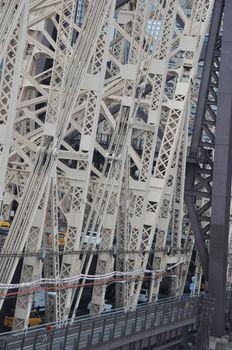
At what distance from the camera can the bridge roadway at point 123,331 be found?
25.8 meters

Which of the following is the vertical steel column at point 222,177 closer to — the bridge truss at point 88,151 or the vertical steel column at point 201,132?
the bridge truss at point 88,151

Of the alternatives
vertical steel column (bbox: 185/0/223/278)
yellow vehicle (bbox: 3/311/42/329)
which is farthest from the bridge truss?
yellow vehicle (bbox: 3/311/42/329)

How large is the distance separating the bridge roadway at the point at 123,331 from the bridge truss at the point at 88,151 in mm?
1838

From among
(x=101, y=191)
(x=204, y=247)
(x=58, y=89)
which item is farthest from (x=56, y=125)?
(x=204, y=247)

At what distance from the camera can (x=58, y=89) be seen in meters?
28.5

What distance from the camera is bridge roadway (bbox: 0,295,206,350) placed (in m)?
25.8

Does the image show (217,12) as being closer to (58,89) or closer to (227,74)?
(227,74)

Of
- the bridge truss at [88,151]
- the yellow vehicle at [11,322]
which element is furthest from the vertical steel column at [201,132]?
the yellow vehicle at [11,322]

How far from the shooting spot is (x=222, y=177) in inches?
1654

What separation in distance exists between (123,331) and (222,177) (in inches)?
536

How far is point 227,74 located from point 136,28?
8249 mm

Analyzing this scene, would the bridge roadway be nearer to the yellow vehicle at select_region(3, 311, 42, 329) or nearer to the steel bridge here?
the steel bridge

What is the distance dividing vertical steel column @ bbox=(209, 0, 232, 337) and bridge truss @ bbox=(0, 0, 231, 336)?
59.1 inches

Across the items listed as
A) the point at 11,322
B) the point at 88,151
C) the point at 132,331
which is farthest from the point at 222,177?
the point at 11,322
